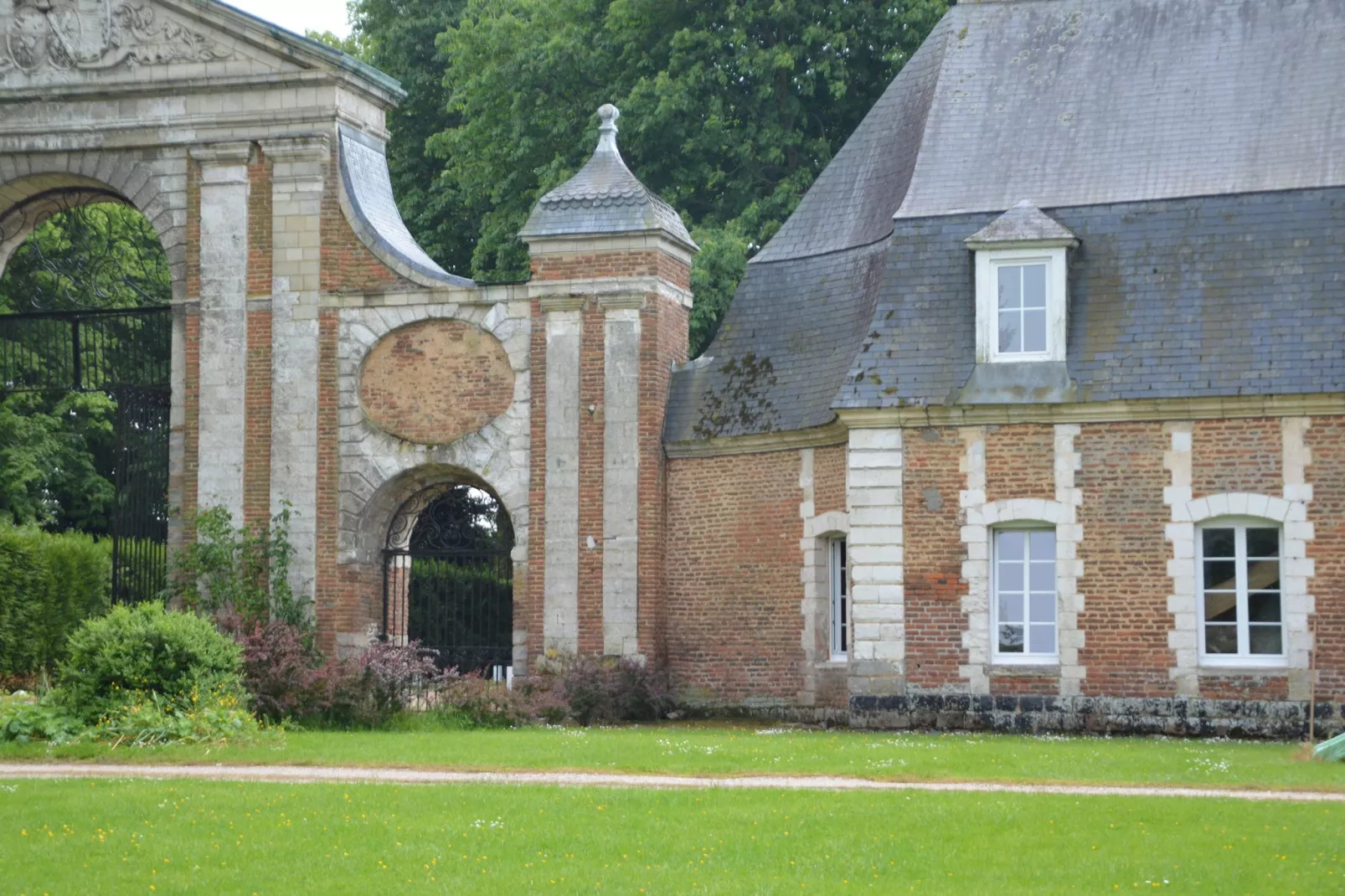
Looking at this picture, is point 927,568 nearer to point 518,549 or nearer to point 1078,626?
point 1078,626

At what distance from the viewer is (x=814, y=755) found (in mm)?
17078

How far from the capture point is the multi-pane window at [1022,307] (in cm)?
2069

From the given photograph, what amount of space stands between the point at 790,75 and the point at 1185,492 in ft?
40.9

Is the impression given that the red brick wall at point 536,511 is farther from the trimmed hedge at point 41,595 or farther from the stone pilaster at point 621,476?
the trimmed hedge at point 41,595

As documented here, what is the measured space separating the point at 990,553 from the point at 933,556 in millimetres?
588

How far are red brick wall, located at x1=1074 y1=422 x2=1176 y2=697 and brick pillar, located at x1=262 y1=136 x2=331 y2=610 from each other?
355 inches

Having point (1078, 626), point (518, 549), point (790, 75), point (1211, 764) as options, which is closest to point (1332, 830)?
point (1211, 764)

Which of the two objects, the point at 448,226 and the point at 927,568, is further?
the point at 448,226

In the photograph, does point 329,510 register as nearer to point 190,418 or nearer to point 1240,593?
point 190,418

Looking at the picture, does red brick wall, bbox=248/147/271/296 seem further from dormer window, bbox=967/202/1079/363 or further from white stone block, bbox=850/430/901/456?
dormer window, bbox=967/202/1079/363

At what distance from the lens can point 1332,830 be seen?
1245 centimetres

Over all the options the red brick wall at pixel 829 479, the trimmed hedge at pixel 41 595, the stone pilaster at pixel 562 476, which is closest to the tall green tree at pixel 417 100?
the trimmed hedge at pixel 41 595

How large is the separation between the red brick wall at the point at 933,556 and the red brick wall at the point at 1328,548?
137 inches

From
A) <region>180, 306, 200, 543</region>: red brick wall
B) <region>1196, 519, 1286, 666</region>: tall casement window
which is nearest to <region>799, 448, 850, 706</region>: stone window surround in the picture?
<region>1196, 519, 1286, 666</region>: tall casement window
